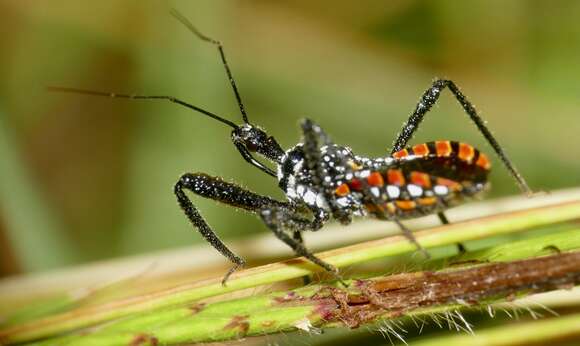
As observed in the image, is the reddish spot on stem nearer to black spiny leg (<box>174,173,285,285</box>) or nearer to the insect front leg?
the insect front leg

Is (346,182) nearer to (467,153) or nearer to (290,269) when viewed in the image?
(467,153)

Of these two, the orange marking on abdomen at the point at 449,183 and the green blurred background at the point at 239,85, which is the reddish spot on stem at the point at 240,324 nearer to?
the orange marking on abdomen at the point at 449,183

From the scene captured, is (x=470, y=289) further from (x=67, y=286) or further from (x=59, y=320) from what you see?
(x=67, y=286)

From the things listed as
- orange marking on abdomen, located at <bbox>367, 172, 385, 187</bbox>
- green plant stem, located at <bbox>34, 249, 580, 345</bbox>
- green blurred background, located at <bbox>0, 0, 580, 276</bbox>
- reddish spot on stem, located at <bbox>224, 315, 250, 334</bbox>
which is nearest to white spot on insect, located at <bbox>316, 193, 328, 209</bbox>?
orange marking on abdomen, located at <bbox>367, 172, 385, 187</bbox>

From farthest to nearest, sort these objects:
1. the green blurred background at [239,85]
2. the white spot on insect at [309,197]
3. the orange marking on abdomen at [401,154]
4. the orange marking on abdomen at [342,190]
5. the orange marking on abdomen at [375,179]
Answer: the green blurred background at [239,85]
the white spot on insect at [309,197]
the orange marking on abdomen at [342,190]
the orange marking on abdomen at [401,154]
the orange marking on abdomen at [375,179]

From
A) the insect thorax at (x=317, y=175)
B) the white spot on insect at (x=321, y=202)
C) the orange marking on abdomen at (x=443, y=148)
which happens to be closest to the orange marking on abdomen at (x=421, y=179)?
the orange marking on abdomen at (x=443, y=148)

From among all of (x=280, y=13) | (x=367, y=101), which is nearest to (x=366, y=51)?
(x=367, y=101)

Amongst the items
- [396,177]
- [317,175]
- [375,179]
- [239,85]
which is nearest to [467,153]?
[396,177]
